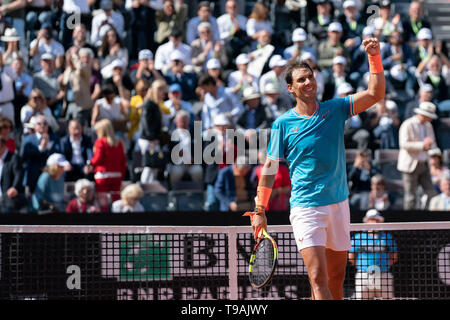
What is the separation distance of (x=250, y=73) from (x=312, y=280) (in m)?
7.69

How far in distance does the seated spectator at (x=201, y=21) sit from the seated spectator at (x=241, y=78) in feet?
2.99

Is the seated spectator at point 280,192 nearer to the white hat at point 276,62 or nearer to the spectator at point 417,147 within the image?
the spectator at point 417,147

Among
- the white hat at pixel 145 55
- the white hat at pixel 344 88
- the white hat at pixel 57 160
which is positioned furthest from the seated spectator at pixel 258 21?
the white hat at pixel 57 160

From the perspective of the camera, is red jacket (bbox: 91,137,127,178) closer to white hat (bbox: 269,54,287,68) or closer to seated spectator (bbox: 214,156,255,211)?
seated spectator (bbox: 214,156,255,211)

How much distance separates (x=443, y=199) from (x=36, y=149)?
16.7 ft

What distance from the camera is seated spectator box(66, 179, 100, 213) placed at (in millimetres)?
10656

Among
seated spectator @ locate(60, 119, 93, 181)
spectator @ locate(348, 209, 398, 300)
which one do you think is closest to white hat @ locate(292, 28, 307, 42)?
seated spectator @ locate(60, 119, 93, 181)

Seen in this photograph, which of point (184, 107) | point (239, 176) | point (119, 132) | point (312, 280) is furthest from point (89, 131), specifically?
point (312, 280)

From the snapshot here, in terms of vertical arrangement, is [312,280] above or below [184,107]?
below

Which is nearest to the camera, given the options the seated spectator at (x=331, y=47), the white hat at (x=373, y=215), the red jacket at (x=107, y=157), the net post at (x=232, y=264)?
the net post at (x=232, y=264)

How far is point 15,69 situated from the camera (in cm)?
1284

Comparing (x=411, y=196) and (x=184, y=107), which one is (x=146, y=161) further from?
(x=411, y=196)

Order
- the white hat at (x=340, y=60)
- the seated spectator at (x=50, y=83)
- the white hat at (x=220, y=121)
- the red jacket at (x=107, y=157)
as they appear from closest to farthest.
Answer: the red jacket at (x=107, y=157) → the white hat at (x=220, y=121) → the seated spectator at (x=50, y=83) → the white hat at (x=340, y=60)

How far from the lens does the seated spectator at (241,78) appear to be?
1290 cm
